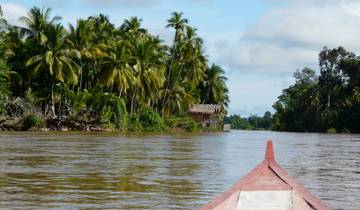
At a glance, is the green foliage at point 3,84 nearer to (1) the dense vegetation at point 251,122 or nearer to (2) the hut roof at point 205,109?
(2) the hut roof at point 205,109

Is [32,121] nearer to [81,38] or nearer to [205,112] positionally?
[81,38]

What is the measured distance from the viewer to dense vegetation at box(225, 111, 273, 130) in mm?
107375

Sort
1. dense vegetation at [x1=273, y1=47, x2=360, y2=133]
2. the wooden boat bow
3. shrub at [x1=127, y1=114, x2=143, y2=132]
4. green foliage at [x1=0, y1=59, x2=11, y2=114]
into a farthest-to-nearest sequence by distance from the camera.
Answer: dense vegetation at [x1=273, y1=47, x2=360, y2=133] < shrub at [x1=127, y1=114, x2=143, y2=132] < green foliage at [x1=0, y1=59, x2=11, y2=114] < the wooden boat bow

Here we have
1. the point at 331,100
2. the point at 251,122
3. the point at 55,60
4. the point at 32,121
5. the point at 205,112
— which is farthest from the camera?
the point at 251,122

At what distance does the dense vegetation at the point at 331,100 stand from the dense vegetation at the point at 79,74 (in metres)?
25.1

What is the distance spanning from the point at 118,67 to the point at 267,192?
1347 inches

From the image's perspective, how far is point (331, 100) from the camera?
6719 cm

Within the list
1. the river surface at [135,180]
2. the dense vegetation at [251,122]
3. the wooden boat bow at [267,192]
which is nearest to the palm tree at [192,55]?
the river surface at [135,180]

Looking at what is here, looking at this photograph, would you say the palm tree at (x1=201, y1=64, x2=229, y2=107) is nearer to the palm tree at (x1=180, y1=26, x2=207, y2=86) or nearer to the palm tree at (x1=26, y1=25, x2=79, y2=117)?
the palm tree at (x1=180, y1=26, x2=207, y2=86)

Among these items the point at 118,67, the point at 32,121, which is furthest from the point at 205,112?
the point at 32,121

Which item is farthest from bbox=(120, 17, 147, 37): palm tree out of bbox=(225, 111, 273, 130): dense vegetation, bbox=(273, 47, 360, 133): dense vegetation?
bbox=(225, 111, 273, 130): dense vegetation

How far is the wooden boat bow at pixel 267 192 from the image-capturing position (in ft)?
15.2

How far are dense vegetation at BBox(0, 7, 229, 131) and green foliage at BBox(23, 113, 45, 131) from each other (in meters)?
0.06

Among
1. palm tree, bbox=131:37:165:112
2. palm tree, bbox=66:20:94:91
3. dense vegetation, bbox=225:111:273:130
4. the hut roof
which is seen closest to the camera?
palm tree, bbox=66:20:94:91
